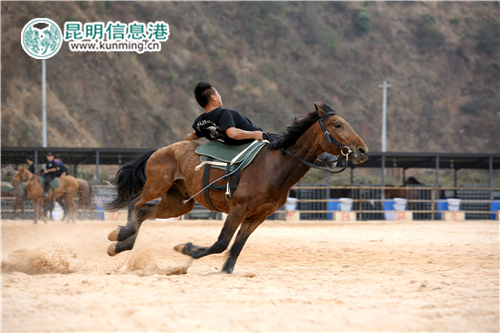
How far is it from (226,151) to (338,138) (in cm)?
143

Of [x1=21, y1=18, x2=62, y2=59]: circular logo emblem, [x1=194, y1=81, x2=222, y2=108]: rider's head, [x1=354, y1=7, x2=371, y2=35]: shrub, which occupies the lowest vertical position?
[x1=194, y1=81, x2=222, y2=108]: rider's head

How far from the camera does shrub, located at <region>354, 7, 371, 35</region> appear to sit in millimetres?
52656

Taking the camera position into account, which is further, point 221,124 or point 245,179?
point 221,124

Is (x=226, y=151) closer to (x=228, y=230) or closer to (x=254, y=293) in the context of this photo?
(x=228, y=230)

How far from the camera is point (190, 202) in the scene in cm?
651

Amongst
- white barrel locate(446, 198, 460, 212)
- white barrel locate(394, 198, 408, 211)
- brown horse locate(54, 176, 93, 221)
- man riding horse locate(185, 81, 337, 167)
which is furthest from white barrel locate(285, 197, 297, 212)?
man riding horse locate(185, 81, 337, 167)

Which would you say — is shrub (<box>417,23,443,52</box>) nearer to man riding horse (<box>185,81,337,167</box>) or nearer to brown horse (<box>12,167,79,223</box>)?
brown horse (<box>12,167,79,223</box>)

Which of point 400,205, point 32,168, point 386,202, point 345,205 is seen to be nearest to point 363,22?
point 386,202

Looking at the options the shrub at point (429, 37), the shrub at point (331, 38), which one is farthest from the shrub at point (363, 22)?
the shrub at point (429, 37)

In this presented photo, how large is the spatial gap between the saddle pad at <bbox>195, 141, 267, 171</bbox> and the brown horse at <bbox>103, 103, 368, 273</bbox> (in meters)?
0.08

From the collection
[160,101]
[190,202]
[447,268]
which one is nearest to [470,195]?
[447,268]

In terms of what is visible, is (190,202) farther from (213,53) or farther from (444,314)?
(213,53)

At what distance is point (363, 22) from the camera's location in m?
52.7

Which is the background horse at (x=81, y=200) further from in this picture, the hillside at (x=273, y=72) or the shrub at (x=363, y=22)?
the shrub at (x=363, y=22)
